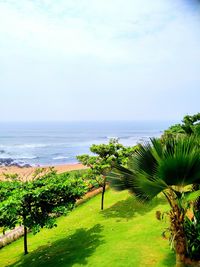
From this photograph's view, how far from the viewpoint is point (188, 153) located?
19.3 feet

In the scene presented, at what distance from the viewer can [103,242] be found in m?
10.2

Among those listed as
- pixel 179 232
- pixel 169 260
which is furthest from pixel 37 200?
pixel 179 232

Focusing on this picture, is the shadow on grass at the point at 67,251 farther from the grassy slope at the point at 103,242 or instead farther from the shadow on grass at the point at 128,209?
the shadow on grass at the point at 128,209

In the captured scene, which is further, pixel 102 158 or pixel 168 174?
pixel 102 158

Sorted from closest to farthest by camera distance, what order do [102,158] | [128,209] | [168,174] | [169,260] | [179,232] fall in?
[168,174] → [179,232] → [169,260] → [128,209] → [102,158]

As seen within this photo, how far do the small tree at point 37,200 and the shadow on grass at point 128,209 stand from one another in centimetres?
352

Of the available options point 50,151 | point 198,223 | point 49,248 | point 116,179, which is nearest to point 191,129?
point 198,223

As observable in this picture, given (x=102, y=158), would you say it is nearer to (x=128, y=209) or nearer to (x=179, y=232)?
(x=128, y=209)

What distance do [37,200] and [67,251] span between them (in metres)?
2.18

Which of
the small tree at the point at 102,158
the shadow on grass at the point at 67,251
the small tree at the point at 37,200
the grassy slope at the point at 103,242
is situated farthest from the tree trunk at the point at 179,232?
the small tree at the point at 102,158

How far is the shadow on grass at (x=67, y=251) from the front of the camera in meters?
9.40

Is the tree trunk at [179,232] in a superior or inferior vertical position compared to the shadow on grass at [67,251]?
superior

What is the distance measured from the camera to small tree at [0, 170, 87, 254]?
9.15 meters

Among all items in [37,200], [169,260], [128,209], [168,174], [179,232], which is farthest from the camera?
[128,209]
